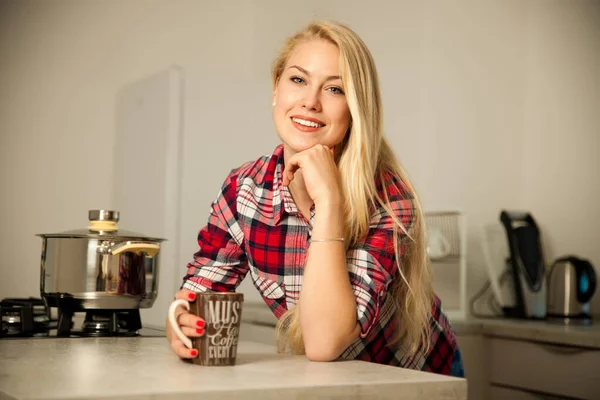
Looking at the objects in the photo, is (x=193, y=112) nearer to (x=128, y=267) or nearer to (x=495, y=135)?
(x=495, y=135)

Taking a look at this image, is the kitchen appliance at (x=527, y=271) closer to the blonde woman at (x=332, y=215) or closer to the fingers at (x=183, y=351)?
the blonde woman at (x=332, y=215)

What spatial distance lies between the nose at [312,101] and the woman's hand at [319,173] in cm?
8

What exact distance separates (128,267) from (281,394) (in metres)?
0.75

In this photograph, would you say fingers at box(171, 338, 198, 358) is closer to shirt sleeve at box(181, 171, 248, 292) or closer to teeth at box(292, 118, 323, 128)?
shirt sleeve at box(181, 171, 248, 292)

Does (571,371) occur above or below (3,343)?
below

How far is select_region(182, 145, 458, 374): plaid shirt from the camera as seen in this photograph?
135cm

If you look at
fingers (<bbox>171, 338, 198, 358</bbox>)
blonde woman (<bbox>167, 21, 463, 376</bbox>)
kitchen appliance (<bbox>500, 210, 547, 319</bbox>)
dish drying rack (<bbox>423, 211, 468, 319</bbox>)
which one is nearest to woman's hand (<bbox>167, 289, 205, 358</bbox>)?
fingers (<bbox>171, 338, 198, 358</bbox>)

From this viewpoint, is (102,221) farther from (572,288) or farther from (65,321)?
(572,288)

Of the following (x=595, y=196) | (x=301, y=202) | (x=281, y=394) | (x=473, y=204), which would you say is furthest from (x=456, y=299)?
(x=281, y=394)

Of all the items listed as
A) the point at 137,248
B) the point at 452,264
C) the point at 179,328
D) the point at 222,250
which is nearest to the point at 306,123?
the point at 222,250

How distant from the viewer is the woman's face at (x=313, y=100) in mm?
1346

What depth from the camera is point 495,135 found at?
117 inches

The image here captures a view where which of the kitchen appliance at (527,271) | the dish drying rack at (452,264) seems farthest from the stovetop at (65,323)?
the kitchen appliance at (527,271)

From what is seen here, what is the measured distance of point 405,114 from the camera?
3080 mm
